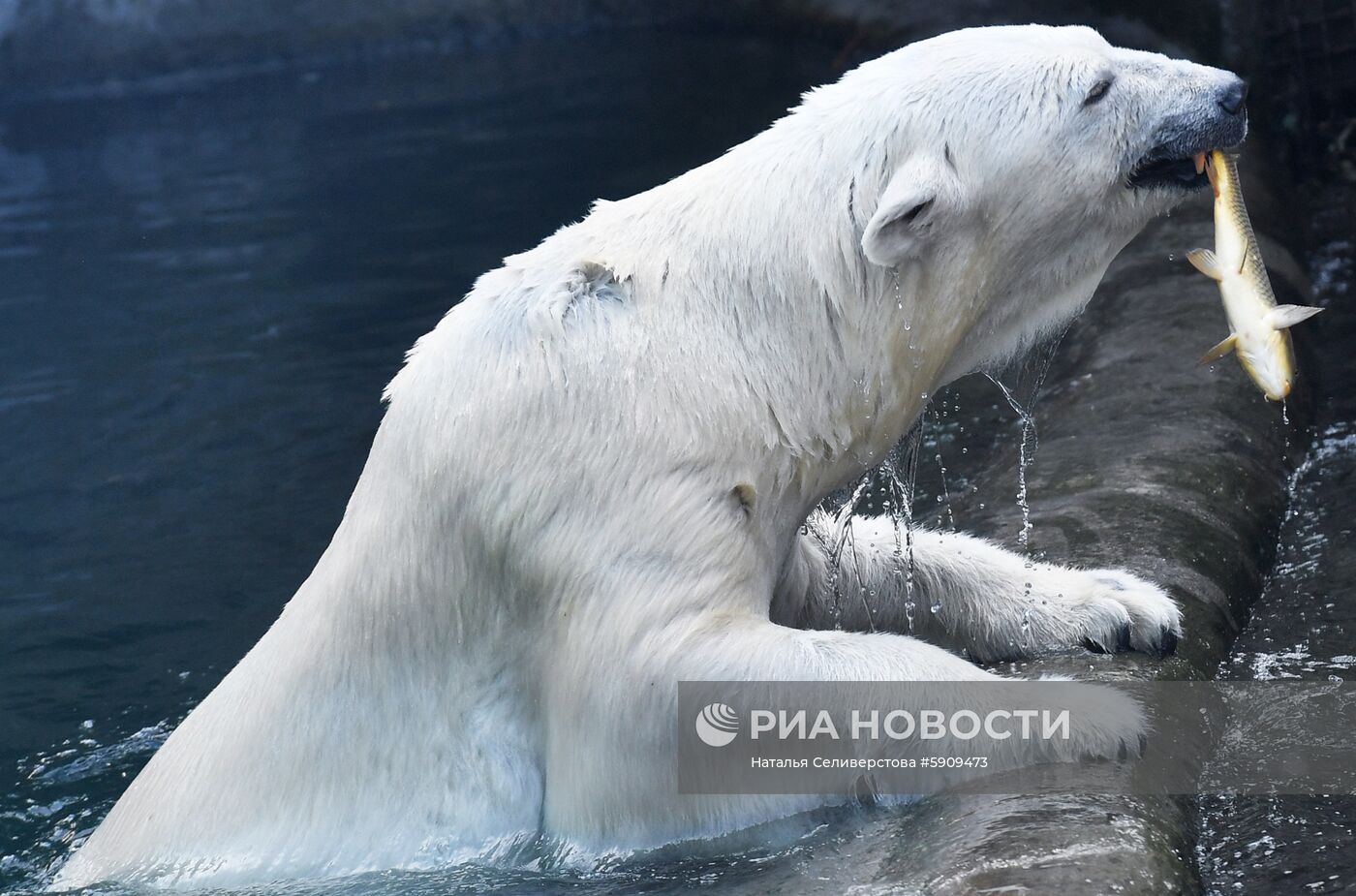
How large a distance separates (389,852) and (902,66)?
6.31ft

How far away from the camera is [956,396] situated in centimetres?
662

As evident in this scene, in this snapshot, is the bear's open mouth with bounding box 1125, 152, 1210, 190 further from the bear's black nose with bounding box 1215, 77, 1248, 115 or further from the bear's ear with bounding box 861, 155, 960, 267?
the bear's ear with bounding box 861, 155, 960, 267

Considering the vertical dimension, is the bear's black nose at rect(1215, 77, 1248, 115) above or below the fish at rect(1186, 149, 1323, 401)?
above

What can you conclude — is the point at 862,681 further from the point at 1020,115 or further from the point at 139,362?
the point at 139,362

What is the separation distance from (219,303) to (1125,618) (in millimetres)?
7282

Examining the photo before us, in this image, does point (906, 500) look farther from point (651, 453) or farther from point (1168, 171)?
point (1168, 171)

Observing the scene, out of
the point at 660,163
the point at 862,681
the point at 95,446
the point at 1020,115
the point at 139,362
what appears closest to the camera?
the point at 862,681

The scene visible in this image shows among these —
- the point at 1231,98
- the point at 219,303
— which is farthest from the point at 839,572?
the point at 219,303

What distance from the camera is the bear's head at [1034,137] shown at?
3.03 meters

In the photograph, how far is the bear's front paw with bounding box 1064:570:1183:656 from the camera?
3.53m

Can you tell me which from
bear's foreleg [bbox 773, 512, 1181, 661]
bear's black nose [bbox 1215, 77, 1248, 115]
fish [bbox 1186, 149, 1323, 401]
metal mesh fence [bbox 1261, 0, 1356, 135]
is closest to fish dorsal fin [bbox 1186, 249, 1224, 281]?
fish [bbox 1186, 149, 1323, 401]

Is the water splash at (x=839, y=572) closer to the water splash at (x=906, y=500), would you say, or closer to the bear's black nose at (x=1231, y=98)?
the water splash at (x=906, y=500)

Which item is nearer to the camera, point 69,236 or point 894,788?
point 894,788

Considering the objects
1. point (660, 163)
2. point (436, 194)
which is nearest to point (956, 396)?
point (660, 163)
